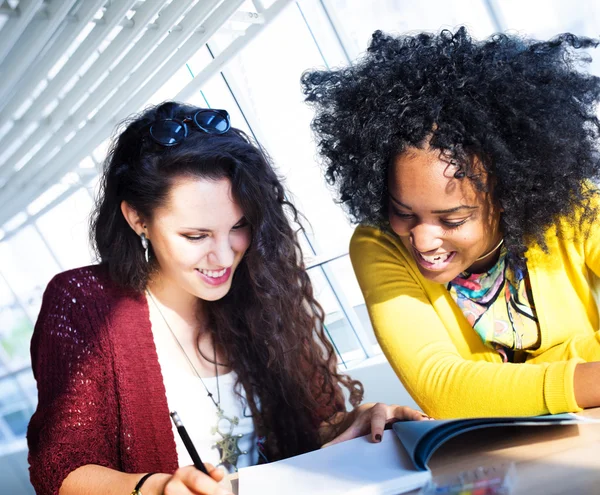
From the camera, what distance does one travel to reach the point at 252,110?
7672mm

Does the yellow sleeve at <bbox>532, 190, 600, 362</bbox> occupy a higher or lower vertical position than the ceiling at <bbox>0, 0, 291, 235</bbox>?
lower

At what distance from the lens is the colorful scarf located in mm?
1518

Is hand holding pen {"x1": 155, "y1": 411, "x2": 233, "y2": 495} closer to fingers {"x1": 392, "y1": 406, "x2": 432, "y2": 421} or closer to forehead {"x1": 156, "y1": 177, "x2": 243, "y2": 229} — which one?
fingers {"x1": 392, "y1": 406, "x2": 432, "y2": 421}

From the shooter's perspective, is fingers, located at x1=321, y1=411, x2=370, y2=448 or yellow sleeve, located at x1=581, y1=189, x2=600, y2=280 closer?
fingers, located at x1=321, y1=411, x2=370, y2=448

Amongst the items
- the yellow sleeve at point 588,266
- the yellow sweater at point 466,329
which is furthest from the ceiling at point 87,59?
the yellow sleeve at point 588,266

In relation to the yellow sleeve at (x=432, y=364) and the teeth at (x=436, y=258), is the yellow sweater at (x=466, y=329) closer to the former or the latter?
the yellow sleeve at (x=432, y=364)

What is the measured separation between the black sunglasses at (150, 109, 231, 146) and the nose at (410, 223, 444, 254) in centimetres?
60

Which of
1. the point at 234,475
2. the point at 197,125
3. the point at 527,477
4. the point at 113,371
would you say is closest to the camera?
the point at 527,477

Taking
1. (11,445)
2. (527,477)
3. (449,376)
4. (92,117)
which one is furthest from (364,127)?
(11,445)

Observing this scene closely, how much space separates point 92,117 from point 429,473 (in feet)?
24.8

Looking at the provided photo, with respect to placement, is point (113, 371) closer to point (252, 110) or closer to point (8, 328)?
point (252, 110)

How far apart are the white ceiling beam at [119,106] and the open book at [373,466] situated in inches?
182

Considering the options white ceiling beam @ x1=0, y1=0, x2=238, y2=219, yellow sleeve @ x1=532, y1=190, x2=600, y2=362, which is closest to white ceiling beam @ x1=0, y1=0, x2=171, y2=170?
white ceiling beam @ x1=0, y1=0, x2=238, y2=219

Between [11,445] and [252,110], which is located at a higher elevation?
[252,110]
